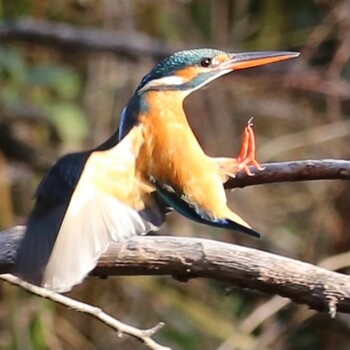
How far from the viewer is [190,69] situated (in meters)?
1.51

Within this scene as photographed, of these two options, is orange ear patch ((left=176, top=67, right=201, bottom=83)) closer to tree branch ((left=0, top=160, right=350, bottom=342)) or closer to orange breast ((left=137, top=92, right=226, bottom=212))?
orange breast ((left=137, top=92, right=226, bottom=212))

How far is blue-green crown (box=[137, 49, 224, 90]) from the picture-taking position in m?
1.50

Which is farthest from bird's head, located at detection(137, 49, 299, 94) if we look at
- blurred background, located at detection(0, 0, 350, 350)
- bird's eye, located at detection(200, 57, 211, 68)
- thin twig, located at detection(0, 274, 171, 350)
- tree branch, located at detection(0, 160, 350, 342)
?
blurred background, located at detection(0, 0, 350, 350)

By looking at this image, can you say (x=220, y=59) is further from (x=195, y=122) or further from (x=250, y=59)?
(x=195, y=122)

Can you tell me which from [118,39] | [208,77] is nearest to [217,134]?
[118,39]

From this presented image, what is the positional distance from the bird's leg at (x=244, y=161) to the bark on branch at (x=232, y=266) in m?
0.01

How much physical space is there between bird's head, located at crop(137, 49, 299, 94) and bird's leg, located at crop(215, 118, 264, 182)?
0.09 metres

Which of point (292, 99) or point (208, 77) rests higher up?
point (208, 77)

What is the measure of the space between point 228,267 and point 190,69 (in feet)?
0.80

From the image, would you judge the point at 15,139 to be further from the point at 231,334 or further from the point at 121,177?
the point at 121,177

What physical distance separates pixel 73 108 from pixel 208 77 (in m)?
2.02

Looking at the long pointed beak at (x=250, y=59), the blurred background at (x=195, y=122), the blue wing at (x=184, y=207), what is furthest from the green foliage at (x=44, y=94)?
the blue wing at (x=184, y=207)

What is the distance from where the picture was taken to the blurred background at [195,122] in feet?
11.2

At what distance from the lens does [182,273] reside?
4.84 feet
